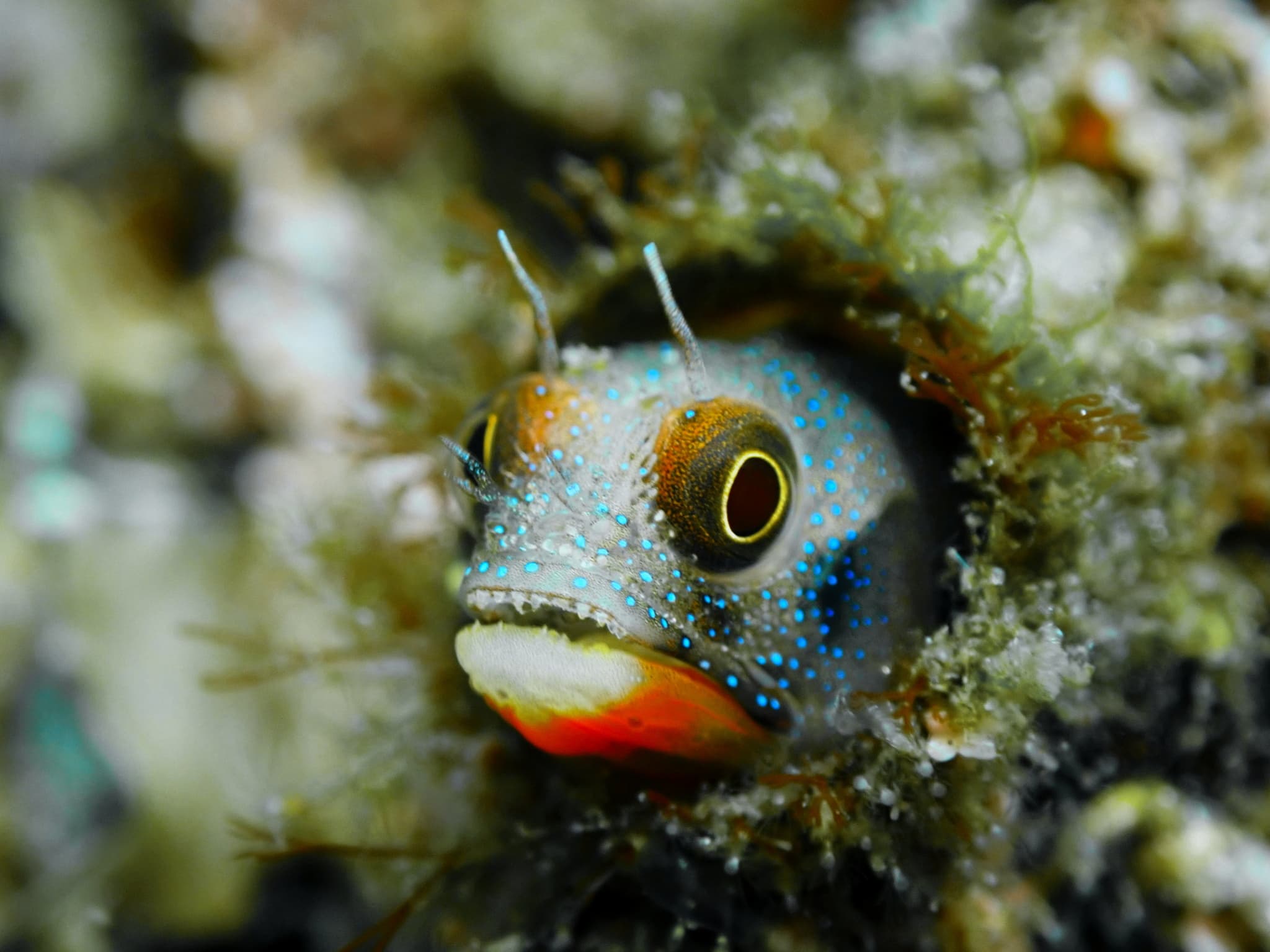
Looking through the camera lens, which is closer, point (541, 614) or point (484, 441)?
point (541, 614)

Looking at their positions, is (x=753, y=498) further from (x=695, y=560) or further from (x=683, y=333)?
(x=683, y=333)

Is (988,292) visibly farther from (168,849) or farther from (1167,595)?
(168,849)

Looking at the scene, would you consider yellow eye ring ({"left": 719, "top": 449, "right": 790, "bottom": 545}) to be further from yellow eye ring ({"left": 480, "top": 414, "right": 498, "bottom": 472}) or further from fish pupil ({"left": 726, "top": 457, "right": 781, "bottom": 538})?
yellow eye ring ({"left": 480, "top": 414, "right": 498, "bottom": 472})

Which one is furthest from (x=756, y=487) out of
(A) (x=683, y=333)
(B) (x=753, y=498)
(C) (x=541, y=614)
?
(C) (x=541, y=614)

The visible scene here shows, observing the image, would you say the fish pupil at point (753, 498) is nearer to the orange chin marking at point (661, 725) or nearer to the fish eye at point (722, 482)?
the fish eye at point (722, 482)

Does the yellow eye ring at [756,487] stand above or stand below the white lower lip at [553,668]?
above


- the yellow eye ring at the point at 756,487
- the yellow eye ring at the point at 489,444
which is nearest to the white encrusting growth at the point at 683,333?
the yellow eye ring at the point at 756,487

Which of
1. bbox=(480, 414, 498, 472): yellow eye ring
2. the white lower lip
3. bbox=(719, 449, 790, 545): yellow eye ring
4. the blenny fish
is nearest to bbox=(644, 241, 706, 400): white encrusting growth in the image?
the blenny fish
